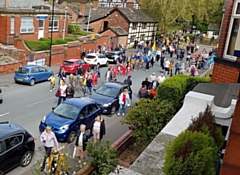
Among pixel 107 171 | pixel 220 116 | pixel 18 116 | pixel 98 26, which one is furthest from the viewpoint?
pixel 98 26

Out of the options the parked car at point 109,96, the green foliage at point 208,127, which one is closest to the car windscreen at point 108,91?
the parked car at point 109,96

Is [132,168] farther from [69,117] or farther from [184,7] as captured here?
[184,7]

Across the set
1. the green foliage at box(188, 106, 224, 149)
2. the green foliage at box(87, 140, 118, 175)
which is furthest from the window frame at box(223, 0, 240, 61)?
the green foliage at box(87, 140, 118, 175)

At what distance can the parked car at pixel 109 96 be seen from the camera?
1579 cm

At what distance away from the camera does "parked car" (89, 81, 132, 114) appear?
622 inches

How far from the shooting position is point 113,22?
45.8 meters

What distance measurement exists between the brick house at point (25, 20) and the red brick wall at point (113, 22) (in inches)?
421

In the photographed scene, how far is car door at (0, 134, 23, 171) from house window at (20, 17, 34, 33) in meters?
23.0

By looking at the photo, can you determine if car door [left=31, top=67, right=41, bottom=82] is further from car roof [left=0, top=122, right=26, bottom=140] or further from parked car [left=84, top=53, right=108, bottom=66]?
car roof [left=0, top=122, right=26, bottom=140]

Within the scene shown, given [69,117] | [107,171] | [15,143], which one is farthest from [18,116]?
[107,171]

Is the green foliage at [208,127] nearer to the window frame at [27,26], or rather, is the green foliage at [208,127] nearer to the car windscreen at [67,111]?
the car windscreen at [67,111]

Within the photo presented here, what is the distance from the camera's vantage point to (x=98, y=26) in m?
47.5

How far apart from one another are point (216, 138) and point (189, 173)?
5.19 feet

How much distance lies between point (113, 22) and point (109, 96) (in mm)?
30752
